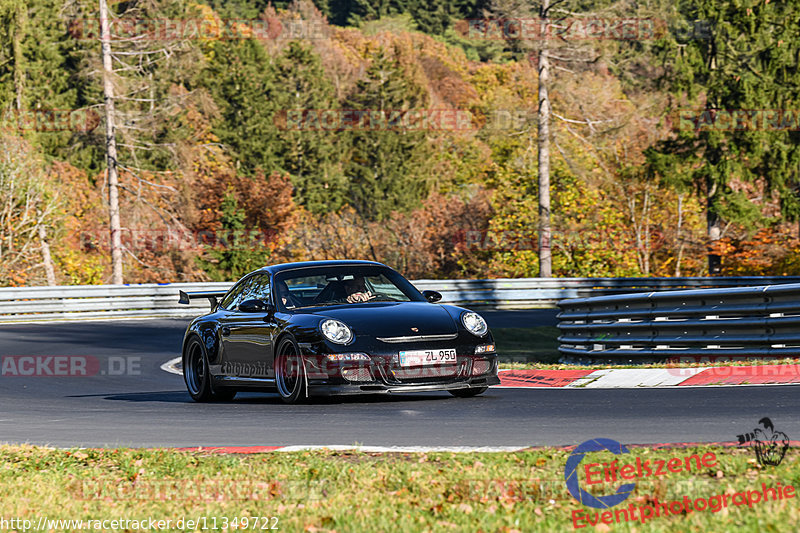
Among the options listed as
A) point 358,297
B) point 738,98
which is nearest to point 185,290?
point 358,297

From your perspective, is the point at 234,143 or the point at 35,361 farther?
the point at 234,143

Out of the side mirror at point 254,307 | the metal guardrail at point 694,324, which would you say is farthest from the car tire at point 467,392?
the metal guardrail at point 694,324

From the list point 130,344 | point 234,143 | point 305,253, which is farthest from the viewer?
point 234,143

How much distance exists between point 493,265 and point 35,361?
129 ft

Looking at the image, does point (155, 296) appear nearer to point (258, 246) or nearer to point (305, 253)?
point (258, 246)

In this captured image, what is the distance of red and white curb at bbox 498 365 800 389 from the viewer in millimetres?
12039

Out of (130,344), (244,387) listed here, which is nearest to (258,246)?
(130,344)

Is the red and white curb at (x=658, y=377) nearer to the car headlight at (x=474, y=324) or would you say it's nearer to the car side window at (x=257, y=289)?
the car headlight at (x=474, y=324)

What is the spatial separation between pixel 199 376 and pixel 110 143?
29944 mm

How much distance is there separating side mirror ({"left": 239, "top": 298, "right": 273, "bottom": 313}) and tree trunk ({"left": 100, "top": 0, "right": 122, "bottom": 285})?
98.3 ft

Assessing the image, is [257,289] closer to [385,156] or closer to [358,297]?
[358,297]

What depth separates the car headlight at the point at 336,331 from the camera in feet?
35.4

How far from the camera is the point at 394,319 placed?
11.0 meters

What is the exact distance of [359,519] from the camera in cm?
563
